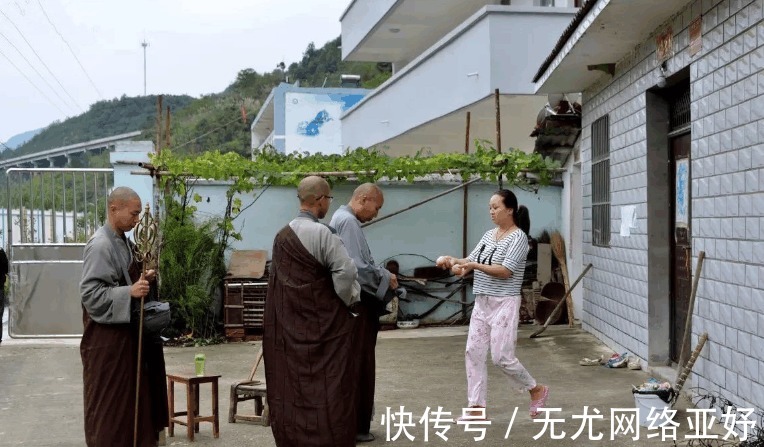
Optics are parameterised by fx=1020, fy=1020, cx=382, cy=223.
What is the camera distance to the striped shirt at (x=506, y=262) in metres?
7.48

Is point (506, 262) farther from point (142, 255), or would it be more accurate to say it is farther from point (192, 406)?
point (142, 255)

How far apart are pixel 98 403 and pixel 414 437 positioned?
7.70 ft

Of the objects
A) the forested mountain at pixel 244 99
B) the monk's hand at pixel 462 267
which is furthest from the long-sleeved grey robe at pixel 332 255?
the forested mountain at pixel 244 99

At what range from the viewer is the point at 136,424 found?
20.1 ft

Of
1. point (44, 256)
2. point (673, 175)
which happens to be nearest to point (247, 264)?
point (44, 256)

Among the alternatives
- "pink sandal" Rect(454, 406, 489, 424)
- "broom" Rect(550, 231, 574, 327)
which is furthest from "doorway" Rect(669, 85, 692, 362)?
"broom" Rect(550, 231, 574, 327)

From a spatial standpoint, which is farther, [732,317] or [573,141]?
[573,141]

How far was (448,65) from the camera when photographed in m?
15.8

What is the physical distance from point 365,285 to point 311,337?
97cm

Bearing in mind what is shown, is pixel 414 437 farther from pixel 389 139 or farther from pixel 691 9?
pixel 389 139

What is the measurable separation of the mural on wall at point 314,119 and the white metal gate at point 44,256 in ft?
80.4

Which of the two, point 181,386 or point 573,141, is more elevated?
point 573,141

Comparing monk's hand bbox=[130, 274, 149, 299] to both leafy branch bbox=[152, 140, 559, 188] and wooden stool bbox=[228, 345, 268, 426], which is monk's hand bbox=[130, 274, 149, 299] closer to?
wooden stool bbox=[228, 345, 268, 426]

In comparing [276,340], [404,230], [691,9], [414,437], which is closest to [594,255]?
[404,230]
